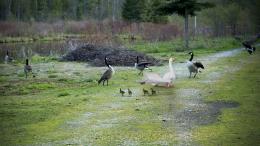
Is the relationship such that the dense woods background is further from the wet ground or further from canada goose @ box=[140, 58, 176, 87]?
the wet ground

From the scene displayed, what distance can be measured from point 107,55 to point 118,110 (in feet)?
40.1

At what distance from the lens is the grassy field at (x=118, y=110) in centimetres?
948

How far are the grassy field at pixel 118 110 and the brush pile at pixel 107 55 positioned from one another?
3.03 meters

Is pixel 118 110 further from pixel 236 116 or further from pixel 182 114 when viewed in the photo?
pixel 236 116

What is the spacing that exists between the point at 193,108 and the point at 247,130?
260 centimetres

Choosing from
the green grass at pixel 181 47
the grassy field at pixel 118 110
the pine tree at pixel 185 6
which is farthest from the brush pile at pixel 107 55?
the pine tree at pixel 185 6

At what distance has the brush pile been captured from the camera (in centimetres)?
2341

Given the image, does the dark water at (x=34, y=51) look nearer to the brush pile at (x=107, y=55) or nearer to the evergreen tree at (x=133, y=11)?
the brush pile at (x=107, y=55)

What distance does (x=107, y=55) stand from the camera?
2420 centimetres

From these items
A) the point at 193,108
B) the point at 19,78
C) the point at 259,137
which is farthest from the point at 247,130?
the point at 19,78

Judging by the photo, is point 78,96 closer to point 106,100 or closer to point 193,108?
point 106,100

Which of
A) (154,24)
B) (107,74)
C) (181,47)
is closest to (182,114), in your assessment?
(107,74)

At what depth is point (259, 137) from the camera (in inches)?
368

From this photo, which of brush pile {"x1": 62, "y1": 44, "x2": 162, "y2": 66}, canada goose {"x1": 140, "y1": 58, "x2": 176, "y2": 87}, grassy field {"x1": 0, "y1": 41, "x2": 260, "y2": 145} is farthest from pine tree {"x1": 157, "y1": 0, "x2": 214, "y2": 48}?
canada goose {"x1": 140, "y1": 58, "x2": 176, "y2": 87}
